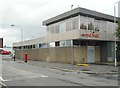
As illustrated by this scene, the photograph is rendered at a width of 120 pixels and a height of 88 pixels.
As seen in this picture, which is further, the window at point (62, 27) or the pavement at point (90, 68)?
the window at point (62, 27)

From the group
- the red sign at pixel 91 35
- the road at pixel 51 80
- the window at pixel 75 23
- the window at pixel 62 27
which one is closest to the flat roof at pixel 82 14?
the window at pixel 75 23

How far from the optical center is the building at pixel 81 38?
1486 inches

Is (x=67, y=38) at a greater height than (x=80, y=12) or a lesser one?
lesser

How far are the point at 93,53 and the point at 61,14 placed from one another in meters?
8.47

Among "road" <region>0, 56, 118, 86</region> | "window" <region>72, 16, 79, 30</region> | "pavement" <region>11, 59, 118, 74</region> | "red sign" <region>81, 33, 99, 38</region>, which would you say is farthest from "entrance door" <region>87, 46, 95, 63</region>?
"road" <region>0, 56, 118, 86</region>

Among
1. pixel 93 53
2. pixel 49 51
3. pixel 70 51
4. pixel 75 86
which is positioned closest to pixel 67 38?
pixel 70 51

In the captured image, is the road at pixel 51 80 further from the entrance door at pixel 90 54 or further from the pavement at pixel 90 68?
the entrance door at pixel 90 54

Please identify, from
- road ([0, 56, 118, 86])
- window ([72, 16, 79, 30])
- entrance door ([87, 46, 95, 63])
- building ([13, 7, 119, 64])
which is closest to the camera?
road ([0, 56, 118, 86])

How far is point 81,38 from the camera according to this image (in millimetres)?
36031

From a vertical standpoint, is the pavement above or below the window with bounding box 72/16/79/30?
below

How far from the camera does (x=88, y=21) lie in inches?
1565

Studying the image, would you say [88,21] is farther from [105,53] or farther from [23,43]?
[23,43]

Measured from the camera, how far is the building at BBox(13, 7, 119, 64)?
1486 inches

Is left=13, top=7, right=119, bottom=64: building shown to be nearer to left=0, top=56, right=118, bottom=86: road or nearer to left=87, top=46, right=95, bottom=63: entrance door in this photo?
left=87, top=46, right=95, bottom=63: entrance door
